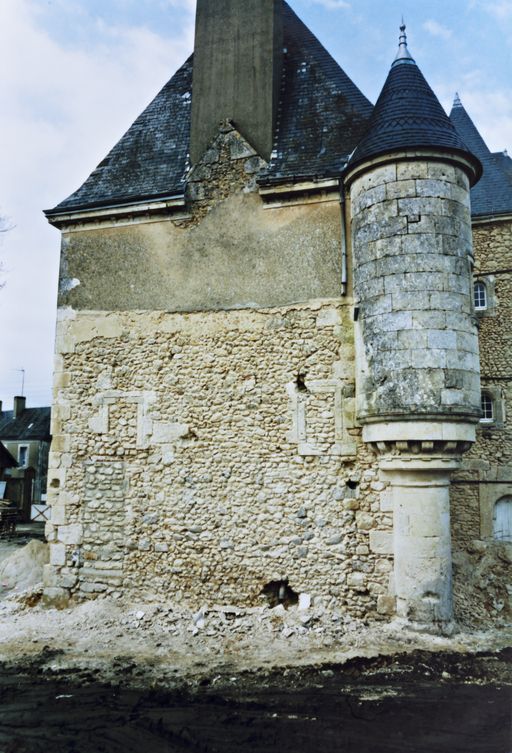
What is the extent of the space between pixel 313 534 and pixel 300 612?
989mm

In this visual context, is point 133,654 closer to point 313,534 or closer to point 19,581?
point 313,534

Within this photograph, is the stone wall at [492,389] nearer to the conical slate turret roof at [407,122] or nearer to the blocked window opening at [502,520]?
the blocked window opening at [502,520]

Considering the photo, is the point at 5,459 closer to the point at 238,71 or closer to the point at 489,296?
the point at 238,71

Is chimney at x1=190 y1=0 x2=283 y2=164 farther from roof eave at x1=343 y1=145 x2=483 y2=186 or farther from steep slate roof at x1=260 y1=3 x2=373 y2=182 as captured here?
roof eave at x1=343 y1=145 x2=483 y2=186

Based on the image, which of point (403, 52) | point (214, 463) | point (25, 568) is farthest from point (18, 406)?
point (403, 52)

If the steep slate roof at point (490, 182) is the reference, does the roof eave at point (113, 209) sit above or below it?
below

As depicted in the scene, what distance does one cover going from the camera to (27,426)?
3134 centimetres

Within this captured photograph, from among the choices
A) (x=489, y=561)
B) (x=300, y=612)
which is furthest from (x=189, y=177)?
(x=489, y=561)

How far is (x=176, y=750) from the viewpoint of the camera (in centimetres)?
462

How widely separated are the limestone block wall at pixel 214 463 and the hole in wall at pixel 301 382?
21 mm

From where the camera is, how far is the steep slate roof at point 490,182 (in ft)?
48.3

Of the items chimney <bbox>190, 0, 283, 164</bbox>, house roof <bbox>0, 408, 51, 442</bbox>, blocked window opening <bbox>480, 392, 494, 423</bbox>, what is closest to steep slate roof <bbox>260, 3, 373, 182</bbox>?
chimney <bbox>190, 0, 283, 164</bbox>

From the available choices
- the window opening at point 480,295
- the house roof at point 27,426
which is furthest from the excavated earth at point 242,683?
the house roof at point 27,426

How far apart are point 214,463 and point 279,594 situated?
77.7 inches
